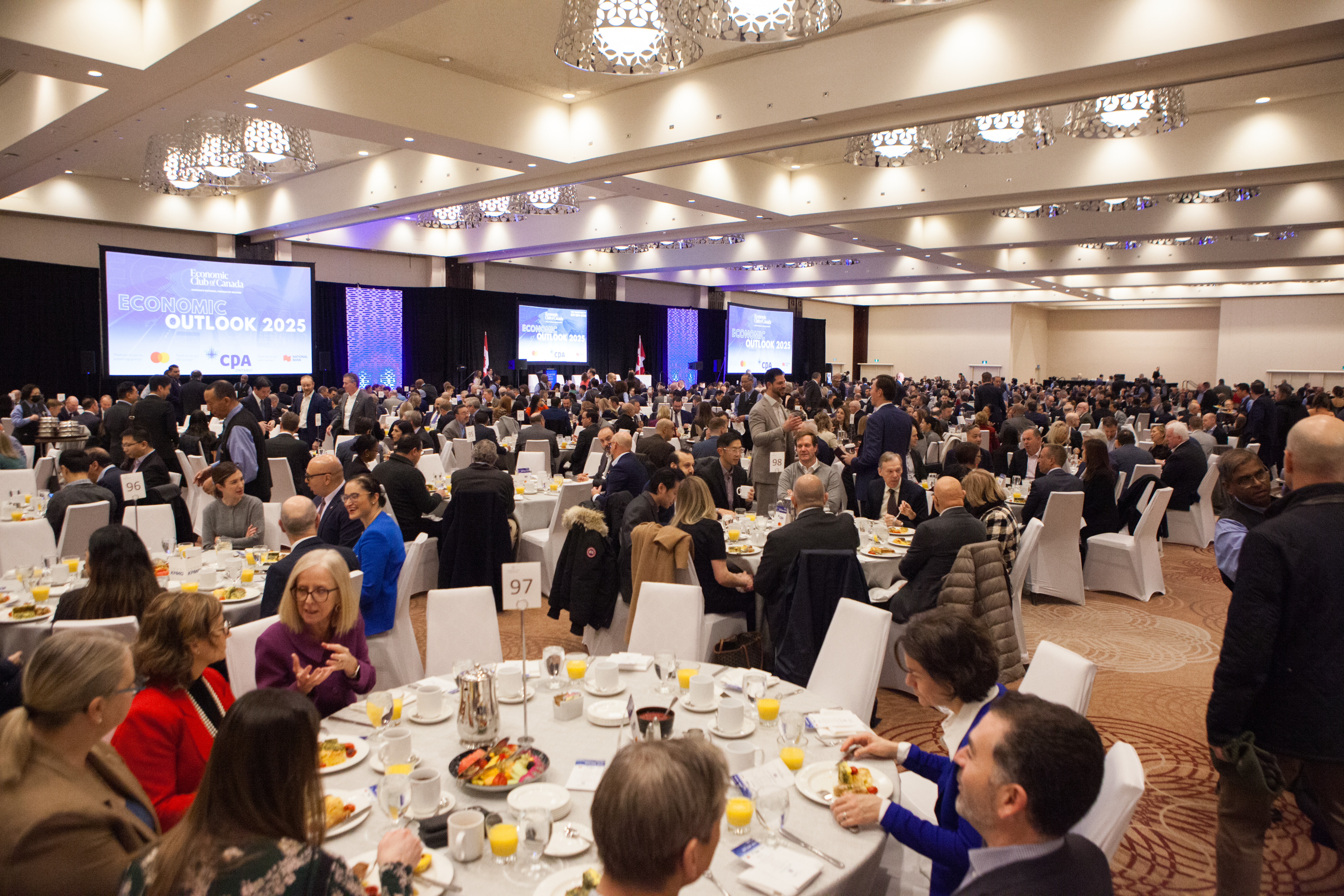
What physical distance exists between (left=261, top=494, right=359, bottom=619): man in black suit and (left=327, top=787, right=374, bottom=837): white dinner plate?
60.4 inches

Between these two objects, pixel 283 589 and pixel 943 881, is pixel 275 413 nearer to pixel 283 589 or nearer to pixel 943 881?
pixel 283 589

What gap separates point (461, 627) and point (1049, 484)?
470 centimetres

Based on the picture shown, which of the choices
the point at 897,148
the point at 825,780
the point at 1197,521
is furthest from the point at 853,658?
the point at 1197,521

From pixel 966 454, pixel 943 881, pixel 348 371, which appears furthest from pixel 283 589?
pixel 348 371

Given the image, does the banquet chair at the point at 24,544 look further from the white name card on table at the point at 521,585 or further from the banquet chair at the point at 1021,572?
the banquet chair at the point at 1021,572

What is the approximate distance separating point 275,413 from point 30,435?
4918 millimetres

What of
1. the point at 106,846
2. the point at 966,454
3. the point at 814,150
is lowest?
the point at 106,846

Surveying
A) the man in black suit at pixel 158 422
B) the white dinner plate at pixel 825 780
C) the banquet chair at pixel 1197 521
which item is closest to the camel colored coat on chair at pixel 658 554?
the white dinner plate at pixel 825 780

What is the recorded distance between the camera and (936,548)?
4223mm

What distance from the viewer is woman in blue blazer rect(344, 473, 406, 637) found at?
4043 millimetres

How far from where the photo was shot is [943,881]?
6.90ft

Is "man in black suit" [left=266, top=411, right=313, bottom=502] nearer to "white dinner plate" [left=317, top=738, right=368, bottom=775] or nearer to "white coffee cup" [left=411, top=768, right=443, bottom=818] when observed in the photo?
"white dinner plate" [left=317, top=738, right=368, bottom=775]

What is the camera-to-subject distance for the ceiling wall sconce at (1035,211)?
398 inches

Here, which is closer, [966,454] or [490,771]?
[490,771]
